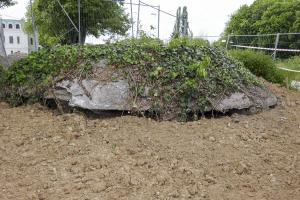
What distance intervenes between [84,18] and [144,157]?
12033 mm

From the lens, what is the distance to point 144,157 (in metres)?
3.24

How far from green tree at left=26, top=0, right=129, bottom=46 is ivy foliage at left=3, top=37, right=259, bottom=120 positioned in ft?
26.1

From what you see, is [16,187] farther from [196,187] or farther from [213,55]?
[213,55]

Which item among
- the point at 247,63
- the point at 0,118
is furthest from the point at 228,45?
the point at 0,118

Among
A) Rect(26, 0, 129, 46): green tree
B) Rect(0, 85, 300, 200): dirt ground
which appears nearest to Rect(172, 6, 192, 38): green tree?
Rect(26, 0, 129, 46): green tree

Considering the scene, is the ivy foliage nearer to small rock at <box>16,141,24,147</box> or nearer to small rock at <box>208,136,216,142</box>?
small rock at <box>208,136,216,142</box>

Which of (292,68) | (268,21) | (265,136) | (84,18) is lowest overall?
(265,136)

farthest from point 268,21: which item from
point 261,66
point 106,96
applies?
point 106,96

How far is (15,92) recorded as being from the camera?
462cm

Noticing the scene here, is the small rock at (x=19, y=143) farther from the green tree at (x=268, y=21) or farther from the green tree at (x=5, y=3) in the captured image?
the green tree at (x=268, y=21)

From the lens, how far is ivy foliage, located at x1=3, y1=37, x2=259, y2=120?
14.0ft

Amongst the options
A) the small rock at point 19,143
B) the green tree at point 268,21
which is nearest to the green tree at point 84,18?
the green tree at point 268,21

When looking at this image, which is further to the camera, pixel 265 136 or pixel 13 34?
pixel 13 34

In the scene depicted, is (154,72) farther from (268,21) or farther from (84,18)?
(268,21)
